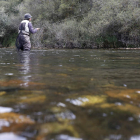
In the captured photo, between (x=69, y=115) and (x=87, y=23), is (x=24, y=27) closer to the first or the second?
(x=69, y=115)

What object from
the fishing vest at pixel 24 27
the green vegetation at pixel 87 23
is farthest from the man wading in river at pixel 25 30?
the green vegetation at pixel 87 23

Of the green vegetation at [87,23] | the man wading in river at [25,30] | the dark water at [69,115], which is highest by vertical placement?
the green vegetation at [87,23]

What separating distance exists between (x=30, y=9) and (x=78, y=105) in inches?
1129

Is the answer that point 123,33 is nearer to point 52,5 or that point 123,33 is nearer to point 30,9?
point 52,5

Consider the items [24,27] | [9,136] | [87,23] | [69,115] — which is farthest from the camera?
[87,23]

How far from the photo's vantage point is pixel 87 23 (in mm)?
20719

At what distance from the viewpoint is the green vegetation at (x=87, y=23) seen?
18000 mm

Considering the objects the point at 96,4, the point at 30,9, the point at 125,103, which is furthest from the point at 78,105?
the point at 30,9

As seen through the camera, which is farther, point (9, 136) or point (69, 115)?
point (69, 115)

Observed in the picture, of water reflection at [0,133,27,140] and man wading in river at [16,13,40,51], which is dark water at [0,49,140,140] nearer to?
water reflection at [0,133,27,140]

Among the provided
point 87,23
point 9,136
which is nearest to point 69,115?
point 9,136

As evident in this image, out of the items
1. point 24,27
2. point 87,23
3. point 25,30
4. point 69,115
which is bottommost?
point 69,115

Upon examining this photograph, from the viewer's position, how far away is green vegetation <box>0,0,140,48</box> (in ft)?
59.1

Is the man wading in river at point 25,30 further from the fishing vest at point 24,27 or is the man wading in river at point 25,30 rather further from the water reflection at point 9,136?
the water reflection at point 9,136
